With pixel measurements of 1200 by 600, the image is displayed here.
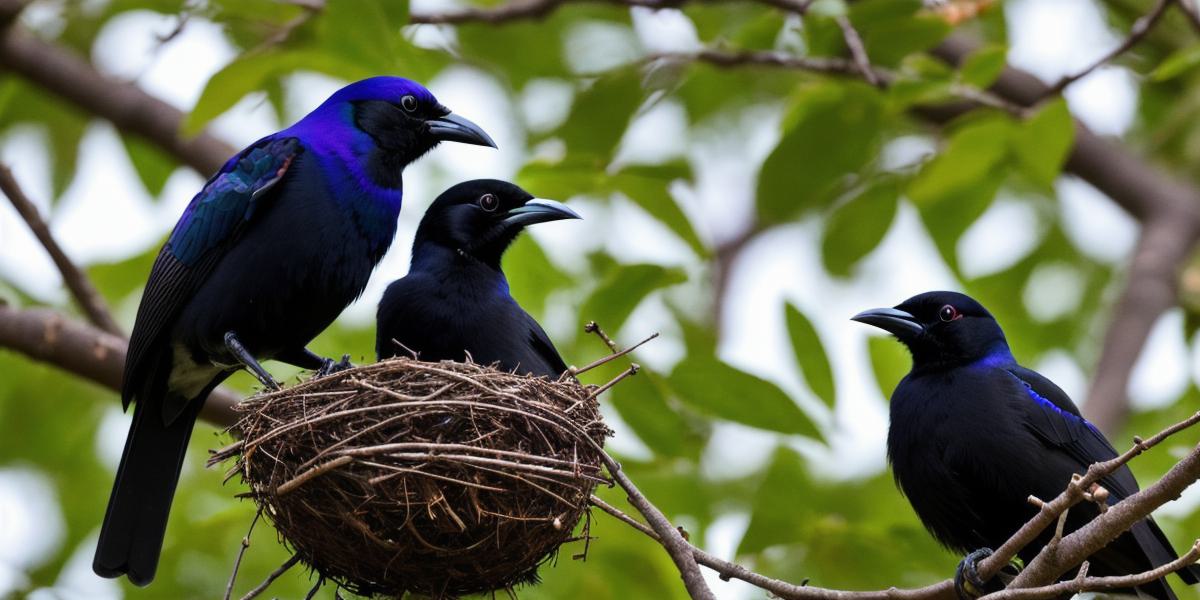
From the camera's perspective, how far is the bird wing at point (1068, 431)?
17.4 ft

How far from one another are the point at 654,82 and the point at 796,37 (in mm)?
770

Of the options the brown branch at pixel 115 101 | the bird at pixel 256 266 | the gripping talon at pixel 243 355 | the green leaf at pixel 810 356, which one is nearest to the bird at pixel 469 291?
the bird at pixel 256 266

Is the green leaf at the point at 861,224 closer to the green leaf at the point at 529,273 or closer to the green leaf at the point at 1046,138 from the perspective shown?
the green leaf at the point at 1046,138

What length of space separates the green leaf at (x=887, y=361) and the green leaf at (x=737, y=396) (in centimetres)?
102

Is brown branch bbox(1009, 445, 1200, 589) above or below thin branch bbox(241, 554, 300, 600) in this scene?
above

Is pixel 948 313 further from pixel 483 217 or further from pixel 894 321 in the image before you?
pixel 483 217

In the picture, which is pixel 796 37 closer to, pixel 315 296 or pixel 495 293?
pixel 495 293

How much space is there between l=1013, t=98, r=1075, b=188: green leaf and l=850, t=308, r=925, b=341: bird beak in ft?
2.54

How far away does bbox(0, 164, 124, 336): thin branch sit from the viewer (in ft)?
19.0

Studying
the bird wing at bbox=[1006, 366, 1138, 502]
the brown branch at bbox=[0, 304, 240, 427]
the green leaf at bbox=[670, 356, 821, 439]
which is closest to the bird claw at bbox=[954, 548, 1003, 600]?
the bird wing at bbox=[1006, 366, 1138, 502]

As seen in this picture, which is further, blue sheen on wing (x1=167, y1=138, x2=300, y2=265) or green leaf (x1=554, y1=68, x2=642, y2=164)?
green leaf (x1=554, y1=68, x2=642, y2=164)

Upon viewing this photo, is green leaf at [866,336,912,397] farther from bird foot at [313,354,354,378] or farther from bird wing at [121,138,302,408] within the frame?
bird wing at [121,138,302,408]

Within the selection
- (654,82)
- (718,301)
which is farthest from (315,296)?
(718,301)

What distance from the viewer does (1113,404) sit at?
742 centimetres
